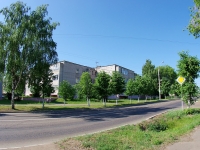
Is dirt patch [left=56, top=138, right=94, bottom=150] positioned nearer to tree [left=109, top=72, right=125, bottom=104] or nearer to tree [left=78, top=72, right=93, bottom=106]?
tree [left=78, top=72, right=93, bottom=106]

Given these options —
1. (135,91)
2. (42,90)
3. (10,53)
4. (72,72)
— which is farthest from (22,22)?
(72,72)

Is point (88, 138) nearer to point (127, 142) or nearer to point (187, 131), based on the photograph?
point (127, 142)

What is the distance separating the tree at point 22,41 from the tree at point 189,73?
577 inches

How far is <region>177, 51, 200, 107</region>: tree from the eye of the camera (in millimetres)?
15758

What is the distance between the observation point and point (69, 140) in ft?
22.2

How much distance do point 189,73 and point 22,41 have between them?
17.2 m

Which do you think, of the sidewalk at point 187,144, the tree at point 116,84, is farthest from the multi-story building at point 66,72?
the sidewalk at point 187,144

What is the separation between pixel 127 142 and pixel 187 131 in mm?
3101

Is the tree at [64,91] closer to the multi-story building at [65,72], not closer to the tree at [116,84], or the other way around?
the tree at [116,84]

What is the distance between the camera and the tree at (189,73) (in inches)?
620

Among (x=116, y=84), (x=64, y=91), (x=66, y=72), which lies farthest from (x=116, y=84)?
(x=66, y=72)

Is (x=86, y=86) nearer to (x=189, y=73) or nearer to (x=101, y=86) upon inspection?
(x=101, y=86)

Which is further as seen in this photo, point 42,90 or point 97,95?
point 97,95

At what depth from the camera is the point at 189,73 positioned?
1616 cm
